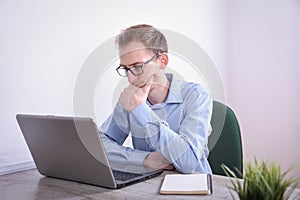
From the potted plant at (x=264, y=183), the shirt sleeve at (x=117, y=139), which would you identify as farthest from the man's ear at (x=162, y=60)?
the potted plant at (x=264, y=183)

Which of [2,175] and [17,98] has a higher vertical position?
[17,98]

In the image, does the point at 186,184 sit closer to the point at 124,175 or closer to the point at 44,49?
the point at 124,175

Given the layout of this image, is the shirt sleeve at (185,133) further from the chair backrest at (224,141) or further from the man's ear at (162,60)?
the man's ear at (162,60)

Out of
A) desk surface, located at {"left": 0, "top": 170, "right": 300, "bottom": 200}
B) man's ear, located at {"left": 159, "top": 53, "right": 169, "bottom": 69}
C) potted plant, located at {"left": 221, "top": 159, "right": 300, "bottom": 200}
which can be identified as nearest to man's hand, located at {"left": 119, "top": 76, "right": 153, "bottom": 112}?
man's ear, located at {"left": 159, "top": 53, "right": 169, "bottom": 69}

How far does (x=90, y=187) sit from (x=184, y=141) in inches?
14.5

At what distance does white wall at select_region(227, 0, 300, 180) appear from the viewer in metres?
2.16

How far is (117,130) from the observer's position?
1598 millimetres

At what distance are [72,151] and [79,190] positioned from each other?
113mm

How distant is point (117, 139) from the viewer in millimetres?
1601

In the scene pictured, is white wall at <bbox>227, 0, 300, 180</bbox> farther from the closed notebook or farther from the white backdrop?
the closed notebook

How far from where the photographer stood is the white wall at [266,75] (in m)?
2.16

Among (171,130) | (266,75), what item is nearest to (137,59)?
(171,130)

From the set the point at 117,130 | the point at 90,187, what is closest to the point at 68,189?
the point at 90,187

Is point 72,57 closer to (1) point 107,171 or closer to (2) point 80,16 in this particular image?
(2) point 80,16
